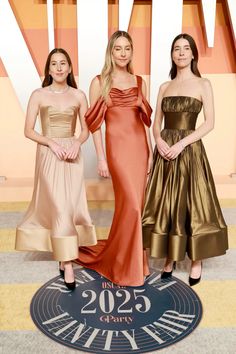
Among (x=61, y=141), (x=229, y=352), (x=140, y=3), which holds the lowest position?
(x=229, y=352)

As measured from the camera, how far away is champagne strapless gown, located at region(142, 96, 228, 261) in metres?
2.80

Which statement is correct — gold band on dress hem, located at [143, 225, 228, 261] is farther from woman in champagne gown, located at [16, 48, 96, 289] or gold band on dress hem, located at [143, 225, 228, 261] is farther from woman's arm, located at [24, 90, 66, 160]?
woman's arm, located at [24, 90, 66, 160]

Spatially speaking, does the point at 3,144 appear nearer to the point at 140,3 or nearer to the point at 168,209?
the point at 140,3

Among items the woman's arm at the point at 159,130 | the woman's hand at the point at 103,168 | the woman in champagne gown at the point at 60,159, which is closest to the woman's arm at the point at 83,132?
the woman in champagne gown at the point at 60,159

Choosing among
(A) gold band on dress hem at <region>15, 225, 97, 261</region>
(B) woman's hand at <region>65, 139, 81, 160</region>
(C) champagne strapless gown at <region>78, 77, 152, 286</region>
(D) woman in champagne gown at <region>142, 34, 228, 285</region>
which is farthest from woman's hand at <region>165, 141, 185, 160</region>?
(A) gold band on dress hem at <region>15, 225, 97, 261</region>

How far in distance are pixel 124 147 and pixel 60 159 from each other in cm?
46

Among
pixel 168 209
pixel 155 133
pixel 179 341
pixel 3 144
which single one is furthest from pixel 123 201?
pixel 3 144

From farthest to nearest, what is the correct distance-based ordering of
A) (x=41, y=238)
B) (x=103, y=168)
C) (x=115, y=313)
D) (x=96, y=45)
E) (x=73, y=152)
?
(x=96, y=45)
(x=41, y=238)
(x=103, y=168)
(x=73, y=152)
(x=115, y=313)

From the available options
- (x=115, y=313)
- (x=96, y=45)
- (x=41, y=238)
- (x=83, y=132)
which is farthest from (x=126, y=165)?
(x=96, y=45)

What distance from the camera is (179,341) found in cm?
234

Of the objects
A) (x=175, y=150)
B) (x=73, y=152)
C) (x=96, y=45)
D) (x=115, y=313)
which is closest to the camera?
(x=115, y=313)

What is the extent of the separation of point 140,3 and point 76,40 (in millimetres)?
862

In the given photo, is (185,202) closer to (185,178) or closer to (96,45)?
(185,178)

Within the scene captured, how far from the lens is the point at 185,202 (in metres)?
2.83
